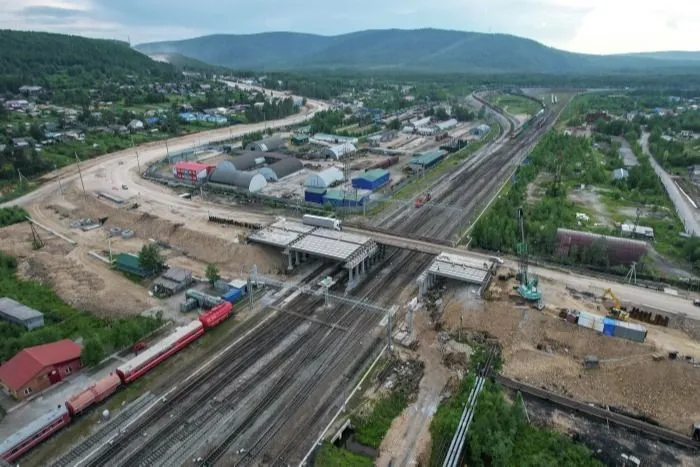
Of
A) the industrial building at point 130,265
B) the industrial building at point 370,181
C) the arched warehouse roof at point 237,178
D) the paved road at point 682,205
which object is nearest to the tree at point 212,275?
the industrial building at point 130,265

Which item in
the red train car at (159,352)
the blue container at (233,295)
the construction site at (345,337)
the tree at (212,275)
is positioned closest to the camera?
the construction site at (345,337)

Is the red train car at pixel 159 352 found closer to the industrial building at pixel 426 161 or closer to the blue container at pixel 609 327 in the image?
the blue container at pixel 609 327

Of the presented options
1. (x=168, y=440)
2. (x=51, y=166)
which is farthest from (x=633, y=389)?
(x=51, y=166)

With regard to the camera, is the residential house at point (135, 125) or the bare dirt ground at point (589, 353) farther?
the residential house at point (135, 125)

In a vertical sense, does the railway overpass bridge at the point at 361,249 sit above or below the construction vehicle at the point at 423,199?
above

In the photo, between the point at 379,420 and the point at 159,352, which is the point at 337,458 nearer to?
the point at 379,420

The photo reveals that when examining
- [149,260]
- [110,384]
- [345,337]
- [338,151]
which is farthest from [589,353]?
[338,151]
